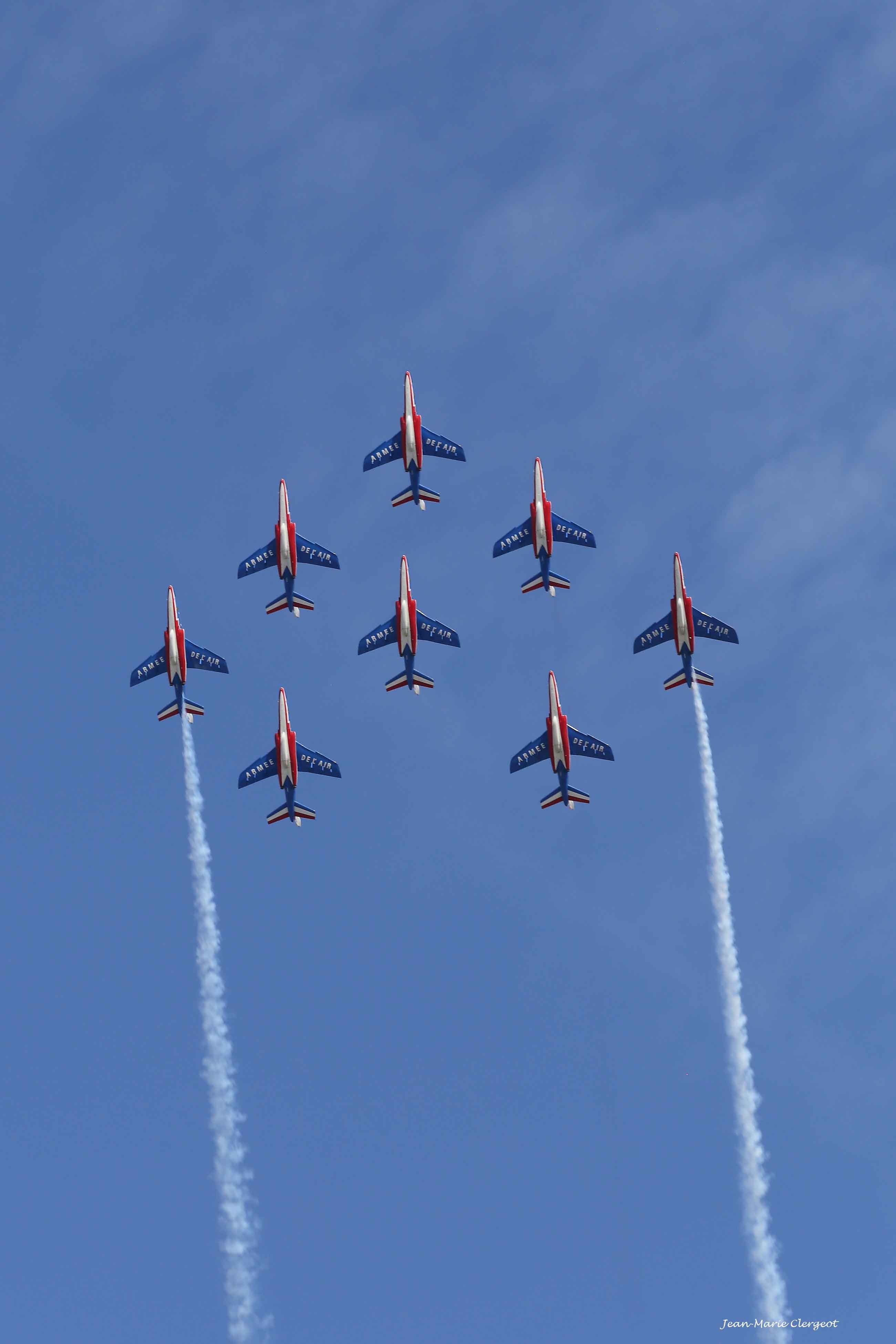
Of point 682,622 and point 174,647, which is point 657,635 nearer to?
point 682,622

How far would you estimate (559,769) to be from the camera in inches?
6993

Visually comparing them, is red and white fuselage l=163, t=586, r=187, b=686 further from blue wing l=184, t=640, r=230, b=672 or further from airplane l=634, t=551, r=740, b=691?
airplane l=634, t=551, r=740, b=691

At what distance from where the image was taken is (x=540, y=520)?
18388 cm

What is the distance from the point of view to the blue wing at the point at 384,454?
18712cm

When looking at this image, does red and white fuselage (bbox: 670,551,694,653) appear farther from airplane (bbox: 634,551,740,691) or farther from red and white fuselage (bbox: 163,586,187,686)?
red and white fuselage (bbox: 163,586,187,686)

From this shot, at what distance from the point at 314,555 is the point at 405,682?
14491mm

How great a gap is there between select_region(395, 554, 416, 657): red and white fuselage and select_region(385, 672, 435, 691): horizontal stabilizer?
165cm

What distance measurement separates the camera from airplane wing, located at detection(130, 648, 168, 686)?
18175 cm

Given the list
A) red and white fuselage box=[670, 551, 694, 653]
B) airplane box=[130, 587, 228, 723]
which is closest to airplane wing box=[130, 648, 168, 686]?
airplane box=[130, 587, 228, 723]

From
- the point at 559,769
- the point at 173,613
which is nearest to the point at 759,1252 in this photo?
the point at 559,769

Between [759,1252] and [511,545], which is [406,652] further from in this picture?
[759,1252]

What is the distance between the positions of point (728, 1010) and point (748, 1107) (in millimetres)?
7055

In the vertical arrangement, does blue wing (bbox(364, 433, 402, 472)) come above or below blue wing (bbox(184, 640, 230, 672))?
above

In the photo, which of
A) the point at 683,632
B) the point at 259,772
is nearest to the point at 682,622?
the point at 683,632
